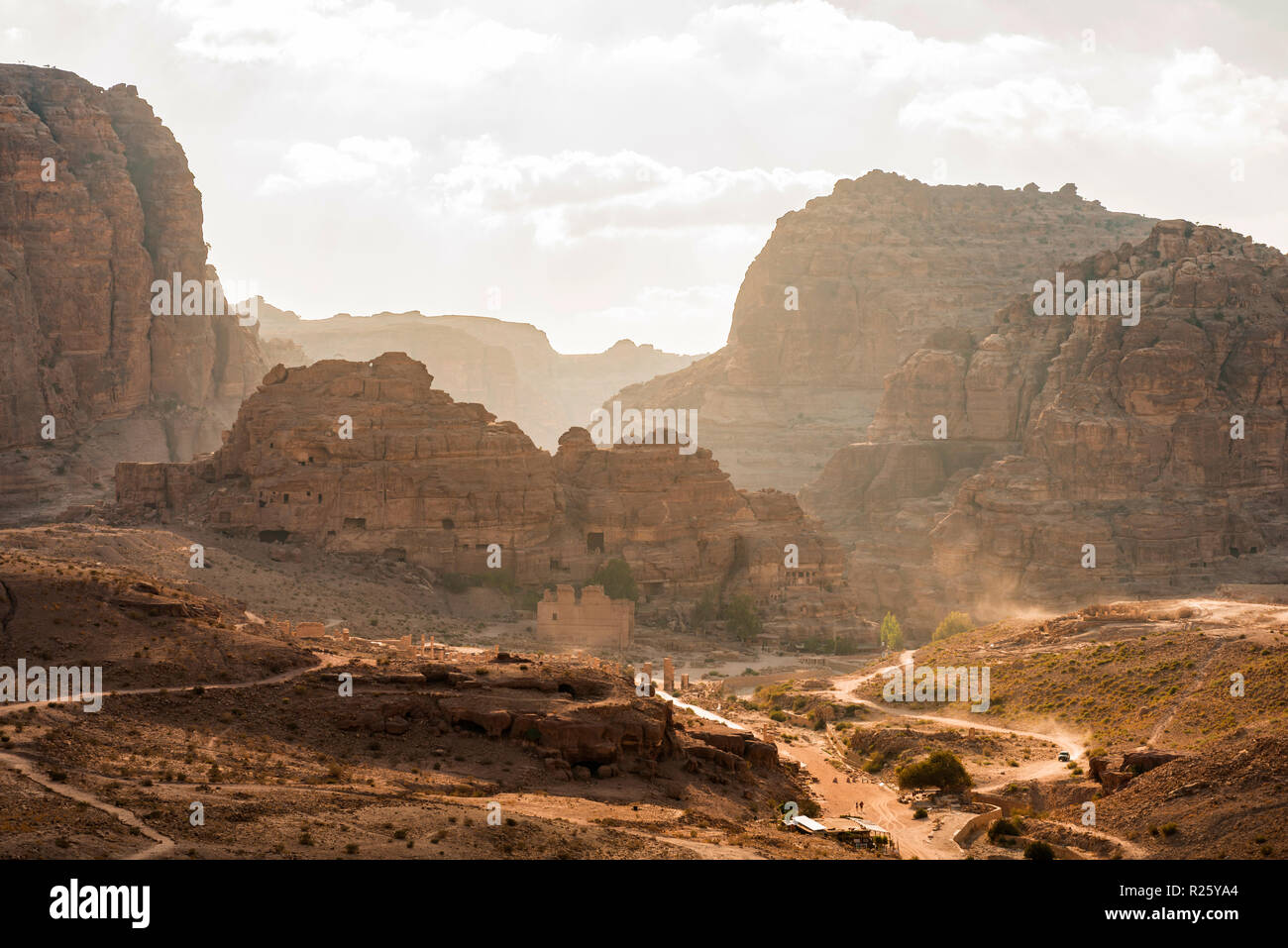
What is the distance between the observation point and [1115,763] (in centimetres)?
3953

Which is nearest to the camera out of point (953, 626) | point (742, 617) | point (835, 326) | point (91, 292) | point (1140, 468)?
point (742, 617)

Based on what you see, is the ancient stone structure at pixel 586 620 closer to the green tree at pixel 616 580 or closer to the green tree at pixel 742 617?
the green tree at pixel 616 580

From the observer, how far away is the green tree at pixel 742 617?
8162 centimetres

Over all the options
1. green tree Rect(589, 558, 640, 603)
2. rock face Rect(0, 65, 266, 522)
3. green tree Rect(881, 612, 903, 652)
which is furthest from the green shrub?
rock face Rect(0, 65, 266, 522)

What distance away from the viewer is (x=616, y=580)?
8244 cm

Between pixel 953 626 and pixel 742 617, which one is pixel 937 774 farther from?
pixel 953 626

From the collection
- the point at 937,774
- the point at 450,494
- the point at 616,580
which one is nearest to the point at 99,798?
the point at 937,774

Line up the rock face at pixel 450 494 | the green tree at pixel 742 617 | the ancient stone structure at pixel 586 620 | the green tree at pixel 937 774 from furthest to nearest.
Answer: the green tree at pixel 742 617 < the rock face at pixel 450 494 < the ancient stone structure at pixel 586 620 < the green tree at pixel 937 774

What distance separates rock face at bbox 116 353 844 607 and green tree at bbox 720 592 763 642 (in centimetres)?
280

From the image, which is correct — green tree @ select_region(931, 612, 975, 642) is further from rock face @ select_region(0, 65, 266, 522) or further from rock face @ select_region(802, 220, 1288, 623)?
rock face @ select_region(0, 65, 266, 522)

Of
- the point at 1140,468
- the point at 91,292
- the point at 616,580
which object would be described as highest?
the point at 91,292

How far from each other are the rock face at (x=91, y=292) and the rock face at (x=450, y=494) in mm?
20189

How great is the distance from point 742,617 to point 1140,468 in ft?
138

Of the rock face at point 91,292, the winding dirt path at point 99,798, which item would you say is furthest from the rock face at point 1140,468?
the winding dirt path at point 99,798
